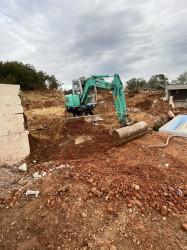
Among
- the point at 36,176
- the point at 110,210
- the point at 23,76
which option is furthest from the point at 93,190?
the point at 23,76

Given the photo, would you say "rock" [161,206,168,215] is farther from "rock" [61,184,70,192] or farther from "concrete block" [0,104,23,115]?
"concrete block" [0,104,23,115]

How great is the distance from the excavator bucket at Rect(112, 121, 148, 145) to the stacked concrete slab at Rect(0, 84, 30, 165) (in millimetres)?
2736

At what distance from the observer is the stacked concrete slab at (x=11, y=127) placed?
3.48 meters

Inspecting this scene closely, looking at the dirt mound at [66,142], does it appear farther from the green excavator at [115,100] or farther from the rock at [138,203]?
the rock at [138,203]

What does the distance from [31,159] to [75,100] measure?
4717mm

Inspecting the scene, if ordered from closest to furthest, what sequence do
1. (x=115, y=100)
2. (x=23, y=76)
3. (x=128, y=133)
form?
(x=128, y=133) → (x=115, y=100) → (x=23, y=76)

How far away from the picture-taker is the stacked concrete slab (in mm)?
3484

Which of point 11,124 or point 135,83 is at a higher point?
point 135,83

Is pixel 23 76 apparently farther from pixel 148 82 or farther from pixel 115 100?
pixel 148 82

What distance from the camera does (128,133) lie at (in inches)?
187

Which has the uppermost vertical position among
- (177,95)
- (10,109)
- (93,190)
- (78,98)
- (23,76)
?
(23,76)

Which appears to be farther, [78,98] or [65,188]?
[78,98]

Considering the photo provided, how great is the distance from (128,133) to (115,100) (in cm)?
174

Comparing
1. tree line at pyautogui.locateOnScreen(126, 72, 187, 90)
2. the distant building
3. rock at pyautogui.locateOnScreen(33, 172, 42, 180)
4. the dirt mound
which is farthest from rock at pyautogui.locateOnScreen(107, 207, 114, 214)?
tree line at pyautogui.locateOnScreen(126, 72, 187, 90)
